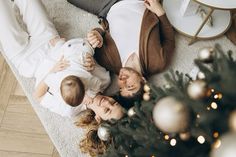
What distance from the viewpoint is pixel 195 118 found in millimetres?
681

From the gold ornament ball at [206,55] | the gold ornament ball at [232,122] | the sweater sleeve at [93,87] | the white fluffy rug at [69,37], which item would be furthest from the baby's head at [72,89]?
the gold ornament ball at [232,122]

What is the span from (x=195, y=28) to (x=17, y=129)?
820mm

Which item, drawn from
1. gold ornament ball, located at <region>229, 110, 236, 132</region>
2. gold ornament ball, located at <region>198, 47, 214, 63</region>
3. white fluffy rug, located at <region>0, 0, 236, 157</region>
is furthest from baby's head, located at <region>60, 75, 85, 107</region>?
gold ornament ball, located at <region>229, 110, 236, 132</region>

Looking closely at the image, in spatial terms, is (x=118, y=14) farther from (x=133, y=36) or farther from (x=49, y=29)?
(x=49, y=29)

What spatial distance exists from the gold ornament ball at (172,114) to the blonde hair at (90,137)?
20.1 inches

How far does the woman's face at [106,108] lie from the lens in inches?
44.3

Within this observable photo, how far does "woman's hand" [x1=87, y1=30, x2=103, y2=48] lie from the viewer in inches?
49.8

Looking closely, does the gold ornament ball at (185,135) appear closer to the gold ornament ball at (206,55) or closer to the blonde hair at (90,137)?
the gold ornament ball at (206,55)

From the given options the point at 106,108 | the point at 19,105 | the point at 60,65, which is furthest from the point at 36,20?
the point at 106,108

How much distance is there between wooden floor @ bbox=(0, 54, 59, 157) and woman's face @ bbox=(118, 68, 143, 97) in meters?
0.39

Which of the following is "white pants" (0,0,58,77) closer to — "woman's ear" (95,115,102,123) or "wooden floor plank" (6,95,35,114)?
"wooden floor plank" (6,95,35,114)

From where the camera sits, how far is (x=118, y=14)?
135cm

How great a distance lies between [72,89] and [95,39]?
26cm

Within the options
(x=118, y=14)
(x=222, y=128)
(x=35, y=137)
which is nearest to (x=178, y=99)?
(x=222, y=128)
